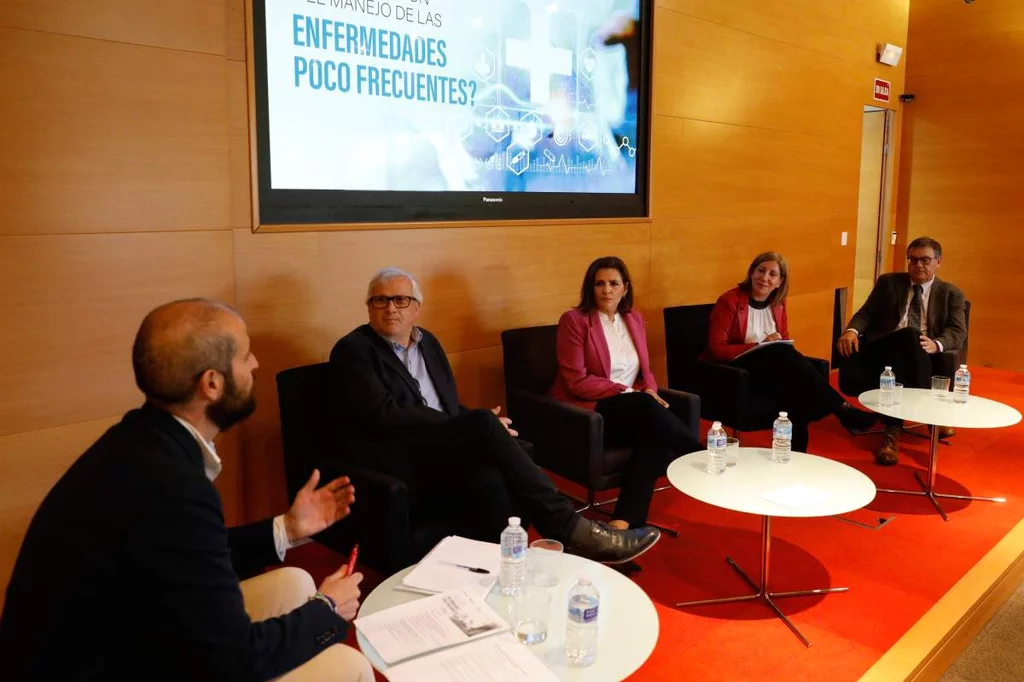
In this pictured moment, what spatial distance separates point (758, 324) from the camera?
16.2ft

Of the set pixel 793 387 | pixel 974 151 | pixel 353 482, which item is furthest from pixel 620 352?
pixel 974 151

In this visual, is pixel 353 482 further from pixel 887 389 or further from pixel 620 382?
pixel 887 389

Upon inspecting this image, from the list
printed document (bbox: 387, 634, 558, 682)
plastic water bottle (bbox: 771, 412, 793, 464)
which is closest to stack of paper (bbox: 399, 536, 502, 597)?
printed document (bbox: 387, 634, 558, 682)

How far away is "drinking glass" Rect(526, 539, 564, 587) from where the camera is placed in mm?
2217

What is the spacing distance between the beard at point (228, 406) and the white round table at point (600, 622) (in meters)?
0.58

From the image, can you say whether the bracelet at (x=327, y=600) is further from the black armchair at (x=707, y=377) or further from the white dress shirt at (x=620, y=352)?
the black armchair at (x=707, y=377)

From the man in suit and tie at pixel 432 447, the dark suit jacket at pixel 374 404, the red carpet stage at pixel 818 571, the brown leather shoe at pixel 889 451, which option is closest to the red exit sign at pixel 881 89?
the brown leather shoe at pixel 889 451

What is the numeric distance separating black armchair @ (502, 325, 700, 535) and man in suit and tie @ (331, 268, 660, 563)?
15.7 inches

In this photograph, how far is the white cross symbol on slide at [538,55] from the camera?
424cm

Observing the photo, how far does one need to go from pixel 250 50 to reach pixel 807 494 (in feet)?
8.94

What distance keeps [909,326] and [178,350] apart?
Answer: 4892mm

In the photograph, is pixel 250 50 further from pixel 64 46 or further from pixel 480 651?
pixel 480 651

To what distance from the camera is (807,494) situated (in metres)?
3.10

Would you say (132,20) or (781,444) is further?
(781,444)
